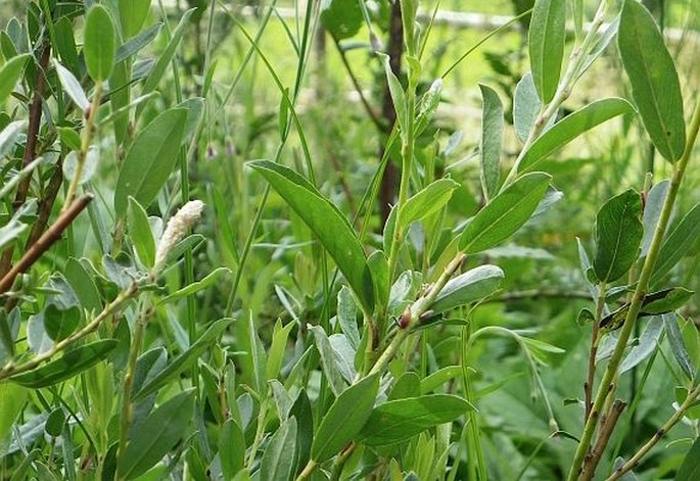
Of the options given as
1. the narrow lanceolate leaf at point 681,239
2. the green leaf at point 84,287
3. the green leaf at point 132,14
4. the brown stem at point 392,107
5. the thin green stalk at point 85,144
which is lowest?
the brown stem at point 392,107

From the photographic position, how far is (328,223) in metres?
0.40

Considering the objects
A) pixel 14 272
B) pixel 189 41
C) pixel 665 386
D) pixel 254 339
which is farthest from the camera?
pixel 189 41

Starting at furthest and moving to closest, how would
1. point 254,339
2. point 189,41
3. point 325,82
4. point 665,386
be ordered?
1. point 325,82
2. point 189,41
3. point 665,386
4. point 254,339

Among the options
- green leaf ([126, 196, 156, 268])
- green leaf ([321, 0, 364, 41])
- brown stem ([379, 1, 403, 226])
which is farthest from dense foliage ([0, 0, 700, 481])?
brown stem ([379, 1, 403, 226])

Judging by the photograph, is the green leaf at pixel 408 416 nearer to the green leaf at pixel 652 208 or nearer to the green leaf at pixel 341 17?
the green leaf at pixel 652 208

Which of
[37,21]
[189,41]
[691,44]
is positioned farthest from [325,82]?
[37,21]

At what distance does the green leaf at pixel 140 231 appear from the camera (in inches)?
14.4

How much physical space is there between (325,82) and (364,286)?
5.17 feet

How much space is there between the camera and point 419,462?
19.7 inches

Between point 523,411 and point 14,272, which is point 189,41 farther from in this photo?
point 14,272

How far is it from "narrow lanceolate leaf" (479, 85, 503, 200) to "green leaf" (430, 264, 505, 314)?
7 cm

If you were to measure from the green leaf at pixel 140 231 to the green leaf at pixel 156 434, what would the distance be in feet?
0.19

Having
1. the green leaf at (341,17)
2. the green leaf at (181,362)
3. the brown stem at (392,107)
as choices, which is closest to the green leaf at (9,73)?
the green leaf at (181,362)

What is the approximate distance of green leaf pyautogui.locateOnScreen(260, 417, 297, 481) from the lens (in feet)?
1.30
